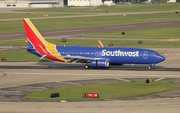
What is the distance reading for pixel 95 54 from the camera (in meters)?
89.0

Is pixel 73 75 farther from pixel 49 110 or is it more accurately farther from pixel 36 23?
pixel 36 23

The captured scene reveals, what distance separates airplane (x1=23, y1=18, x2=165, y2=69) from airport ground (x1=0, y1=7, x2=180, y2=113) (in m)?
1.46

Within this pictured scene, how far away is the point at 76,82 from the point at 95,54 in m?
13.9

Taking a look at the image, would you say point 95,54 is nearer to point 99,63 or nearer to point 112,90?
point 99,63

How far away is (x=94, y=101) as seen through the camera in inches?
2373

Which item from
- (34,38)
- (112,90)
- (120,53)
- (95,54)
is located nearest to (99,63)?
(95,54)

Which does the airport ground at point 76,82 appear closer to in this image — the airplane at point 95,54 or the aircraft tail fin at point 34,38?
the airplane at point 95,54

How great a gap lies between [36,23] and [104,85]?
108m

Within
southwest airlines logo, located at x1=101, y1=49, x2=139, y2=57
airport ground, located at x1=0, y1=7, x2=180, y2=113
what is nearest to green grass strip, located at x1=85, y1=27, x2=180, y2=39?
airport ground, located at x1=0, y1=7, x2=180, y2=113

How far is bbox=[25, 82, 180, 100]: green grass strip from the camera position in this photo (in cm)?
6456

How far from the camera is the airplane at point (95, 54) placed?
286 feet

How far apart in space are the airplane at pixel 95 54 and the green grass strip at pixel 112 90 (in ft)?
44.5

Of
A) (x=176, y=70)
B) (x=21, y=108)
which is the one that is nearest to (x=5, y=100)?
(x=21, y=108)

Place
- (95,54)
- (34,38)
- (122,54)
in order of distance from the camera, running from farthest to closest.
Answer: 1. (34,38)
2. (95,54)
3. (122,54)
